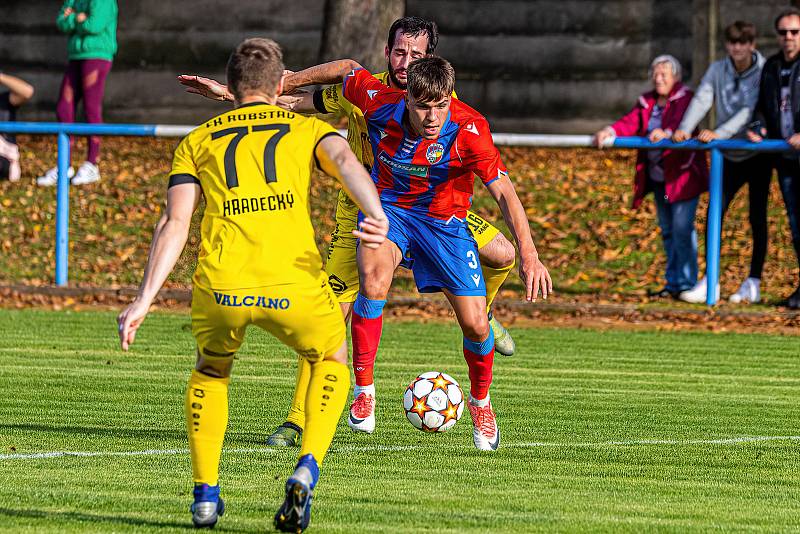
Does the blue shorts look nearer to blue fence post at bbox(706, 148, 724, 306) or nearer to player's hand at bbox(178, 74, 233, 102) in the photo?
player's hand at bbox(178, 74, 233, 102)

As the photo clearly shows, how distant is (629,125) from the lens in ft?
49.8

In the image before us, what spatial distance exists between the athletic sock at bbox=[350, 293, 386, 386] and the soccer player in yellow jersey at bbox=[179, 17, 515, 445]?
0.40 metres

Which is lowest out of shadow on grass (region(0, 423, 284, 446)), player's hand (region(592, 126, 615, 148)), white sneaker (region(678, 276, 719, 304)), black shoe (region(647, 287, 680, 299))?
black shoe (region(647, 287, 680, 299))

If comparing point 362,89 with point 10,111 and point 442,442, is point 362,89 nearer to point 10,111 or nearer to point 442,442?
point 442,442

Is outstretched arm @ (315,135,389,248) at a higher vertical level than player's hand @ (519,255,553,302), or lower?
higher

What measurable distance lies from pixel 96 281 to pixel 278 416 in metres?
7.37

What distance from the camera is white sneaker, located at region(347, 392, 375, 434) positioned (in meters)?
8.74

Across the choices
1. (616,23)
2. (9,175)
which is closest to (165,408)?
(9,175)

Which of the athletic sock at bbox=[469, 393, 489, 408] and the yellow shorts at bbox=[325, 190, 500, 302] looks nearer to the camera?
the athletic sock at bbox=[469, 393, 489, 408]

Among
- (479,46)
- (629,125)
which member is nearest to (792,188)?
(629,125)

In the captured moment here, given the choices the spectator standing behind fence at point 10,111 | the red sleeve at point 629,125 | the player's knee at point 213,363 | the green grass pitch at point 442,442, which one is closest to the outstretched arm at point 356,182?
the player's knee at point 213,363

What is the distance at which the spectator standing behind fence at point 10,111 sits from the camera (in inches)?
708

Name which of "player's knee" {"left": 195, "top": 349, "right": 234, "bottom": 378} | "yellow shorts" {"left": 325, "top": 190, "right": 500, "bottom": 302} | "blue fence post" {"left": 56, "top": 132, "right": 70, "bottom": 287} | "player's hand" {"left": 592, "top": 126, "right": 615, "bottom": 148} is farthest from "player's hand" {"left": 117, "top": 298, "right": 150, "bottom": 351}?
"blue fence post" {"left": 56, "top": 132, "right": 70, "bottom": 287}

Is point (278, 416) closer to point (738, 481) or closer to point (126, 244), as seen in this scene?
point (738, 481)
